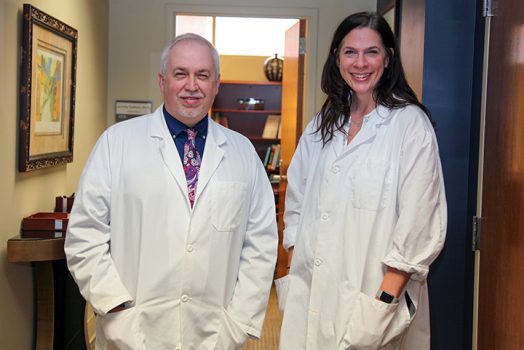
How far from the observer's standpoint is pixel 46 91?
2.81 metres

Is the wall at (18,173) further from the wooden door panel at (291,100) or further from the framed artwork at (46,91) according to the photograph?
the wooden door panel at (291,100)

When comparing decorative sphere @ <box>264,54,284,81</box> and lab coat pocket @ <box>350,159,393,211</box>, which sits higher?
decorative sphere @ <box>264,54,284,81</box>

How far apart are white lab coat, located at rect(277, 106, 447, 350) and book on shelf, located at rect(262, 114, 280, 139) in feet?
13.9

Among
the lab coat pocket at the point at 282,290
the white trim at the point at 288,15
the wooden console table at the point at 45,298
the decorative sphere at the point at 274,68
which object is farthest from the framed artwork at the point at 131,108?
the lab coat pocket at the point at 282,290

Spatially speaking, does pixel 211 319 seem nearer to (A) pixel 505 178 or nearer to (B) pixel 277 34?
(A) pixel 505 178

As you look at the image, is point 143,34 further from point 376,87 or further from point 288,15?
point 376,87

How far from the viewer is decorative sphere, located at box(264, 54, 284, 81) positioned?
19.8ft

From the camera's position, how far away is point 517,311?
1.83 metres

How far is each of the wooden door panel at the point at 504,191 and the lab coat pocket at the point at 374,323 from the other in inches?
14.6

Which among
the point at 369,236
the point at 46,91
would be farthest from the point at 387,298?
the point at 46,91

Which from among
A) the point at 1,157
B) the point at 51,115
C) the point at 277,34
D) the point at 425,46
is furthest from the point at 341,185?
the point at 277,34

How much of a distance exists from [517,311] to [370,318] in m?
0.47

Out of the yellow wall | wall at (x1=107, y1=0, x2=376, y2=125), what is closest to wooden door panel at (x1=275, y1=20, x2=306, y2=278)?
wall at (x1=107, y1=0, x2=376, y2=125)

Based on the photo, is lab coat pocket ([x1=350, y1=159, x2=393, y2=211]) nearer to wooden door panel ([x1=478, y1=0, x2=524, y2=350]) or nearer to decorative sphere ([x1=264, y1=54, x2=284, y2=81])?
wooden door panel ([x1=478, y1=0, x2=524, y2=350])
